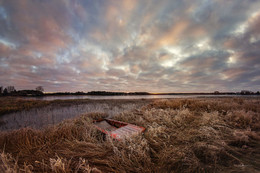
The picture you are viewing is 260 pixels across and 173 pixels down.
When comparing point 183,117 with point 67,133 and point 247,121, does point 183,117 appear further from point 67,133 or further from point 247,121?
point 67,133

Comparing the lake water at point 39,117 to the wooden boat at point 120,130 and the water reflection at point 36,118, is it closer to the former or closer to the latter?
the water reflection at point 36,118

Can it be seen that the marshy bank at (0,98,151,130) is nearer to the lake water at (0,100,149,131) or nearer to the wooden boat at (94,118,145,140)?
the lake water at (0,100,149,131)

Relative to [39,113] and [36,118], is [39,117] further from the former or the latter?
[39,113]

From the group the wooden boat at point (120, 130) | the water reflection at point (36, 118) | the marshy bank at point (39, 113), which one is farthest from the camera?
the marshy bank at point (39, 113)

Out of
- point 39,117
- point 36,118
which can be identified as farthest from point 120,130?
point 39,117

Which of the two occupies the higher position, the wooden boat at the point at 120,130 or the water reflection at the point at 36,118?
the wooden boat at the point at 120,130

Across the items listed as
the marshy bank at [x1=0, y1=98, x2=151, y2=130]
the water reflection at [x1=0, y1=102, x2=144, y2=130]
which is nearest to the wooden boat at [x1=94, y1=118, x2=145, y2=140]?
the marshy bank at [x1=0, y1=98, x2=151, y2=130]

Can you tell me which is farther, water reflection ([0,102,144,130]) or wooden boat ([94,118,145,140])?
water reflection ([0,102,144,130])

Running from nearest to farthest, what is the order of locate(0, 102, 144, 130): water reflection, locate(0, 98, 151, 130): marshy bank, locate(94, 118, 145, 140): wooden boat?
locate(94, 118, 145, 140): wooden boat → locate(0, 102, 144, 130): water reflection → locate(0, 98, 151, 130): marshy bank

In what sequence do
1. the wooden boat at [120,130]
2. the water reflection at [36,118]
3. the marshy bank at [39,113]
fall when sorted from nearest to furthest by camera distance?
1. the wooden boat at [120,130]
2. the water reflection at [36,118]
3. the marshy bank at [39,113]

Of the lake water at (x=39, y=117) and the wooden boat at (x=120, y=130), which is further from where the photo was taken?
the lake water at (x=39, y=117)

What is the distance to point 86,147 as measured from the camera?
3164 millimetres

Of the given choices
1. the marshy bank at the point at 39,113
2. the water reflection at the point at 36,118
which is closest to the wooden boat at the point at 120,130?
the marshy bank at the point at 39,113

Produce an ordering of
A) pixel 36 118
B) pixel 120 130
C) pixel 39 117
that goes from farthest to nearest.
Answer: pixel 39 117
pixel 36 118
pixel 120 130
